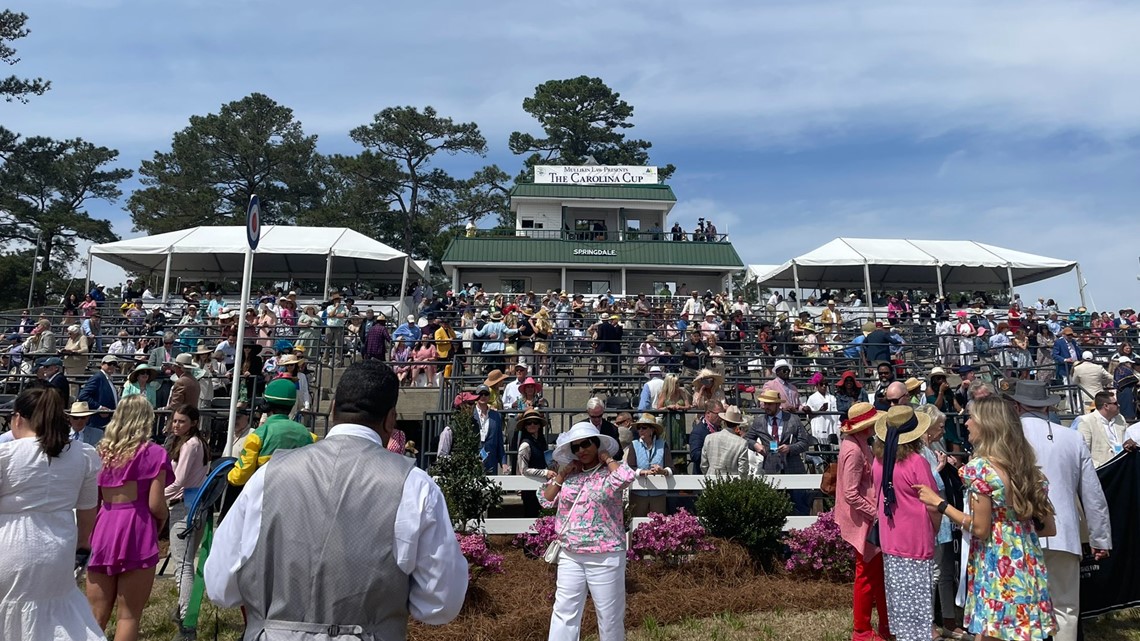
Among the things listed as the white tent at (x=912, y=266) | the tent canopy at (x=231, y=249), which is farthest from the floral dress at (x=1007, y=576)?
the white tent at (x=912, y=266)

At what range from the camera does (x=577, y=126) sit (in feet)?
190

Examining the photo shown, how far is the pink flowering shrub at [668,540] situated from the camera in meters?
7.18

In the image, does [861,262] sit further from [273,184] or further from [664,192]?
[273,184]

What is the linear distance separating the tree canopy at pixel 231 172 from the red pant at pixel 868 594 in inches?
1907

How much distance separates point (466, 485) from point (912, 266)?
1120 inches

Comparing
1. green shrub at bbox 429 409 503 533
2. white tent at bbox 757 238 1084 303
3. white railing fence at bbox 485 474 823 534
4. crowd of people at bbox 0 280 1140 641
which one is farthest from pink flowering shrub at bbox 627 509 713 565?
white tent at bbox 757 238 1084 303

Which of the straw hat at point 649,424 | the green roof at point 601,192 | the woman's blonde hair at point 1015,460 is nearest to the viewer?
the woman's blonde hair at point 1015,460

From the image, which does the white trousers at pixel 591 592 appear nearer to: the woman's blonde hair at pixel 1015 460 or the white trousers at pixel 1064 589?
the woman's blonde hair at pixel 1015 460

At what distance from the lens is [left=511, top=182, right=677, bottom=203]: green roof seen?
39.2m

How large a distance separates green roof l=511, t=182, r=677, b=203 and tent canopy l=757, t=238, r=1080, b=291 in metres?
8.34

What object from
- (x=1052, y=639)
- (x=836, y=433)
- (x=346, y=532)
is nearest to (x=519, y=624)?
(x=1052, y=639)

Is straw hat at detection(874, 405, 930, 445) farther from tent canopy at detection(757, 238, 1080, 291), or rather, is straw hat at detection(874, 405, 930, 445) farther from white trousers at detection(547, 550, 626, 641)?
tent canopy at detection(757, 238, 1080, 291)

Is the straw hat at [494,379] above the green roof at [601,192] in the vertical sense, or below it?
below

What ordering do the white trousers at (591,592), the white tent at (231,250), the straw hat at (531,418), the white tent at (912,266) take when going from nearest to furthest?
1. the white trousers at (591,592)
2. the straw hat at (531,418)
3. the white tent at (231,250)
4. the white tent at (912,266)
